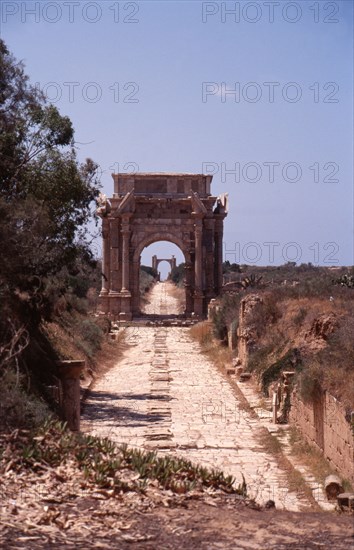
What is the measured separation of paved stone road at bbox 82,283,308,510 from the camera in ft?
37.3

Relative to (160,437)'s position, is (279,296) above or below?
above

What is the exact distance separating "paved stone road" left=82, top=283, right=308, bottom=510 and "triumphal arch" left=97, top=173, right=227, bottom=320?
1389 centimetres

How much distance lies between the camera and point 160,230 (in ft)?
131

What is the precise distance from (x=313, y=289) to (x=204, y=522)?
1657 centimetres

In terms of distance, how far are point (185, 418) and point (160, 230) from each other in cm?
2524

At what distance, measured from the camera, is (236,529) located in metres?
6.94

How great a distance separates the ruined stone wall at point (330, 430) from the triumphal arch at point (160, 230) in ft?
85.4

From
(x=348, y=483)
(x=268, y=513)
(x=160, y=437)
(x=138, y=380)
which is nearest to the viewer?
(x=268, y=513)

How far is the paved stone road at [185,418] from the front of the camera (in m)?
11.4

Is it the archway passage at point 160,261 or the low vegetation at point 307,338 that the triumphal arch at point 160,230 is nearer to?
the low vegetation at point 307,338

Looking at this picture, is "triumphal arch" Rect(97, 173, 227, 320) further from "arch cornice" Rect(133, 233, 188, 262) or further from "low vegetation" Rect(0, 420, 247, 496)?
"low vegetation" Rect(0, 420, 247, 496)

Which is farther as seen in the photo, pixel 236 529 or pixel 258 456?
pixel 258 456

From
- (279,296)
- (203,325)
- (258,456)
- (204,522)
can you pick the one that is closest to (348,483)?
(258,456)

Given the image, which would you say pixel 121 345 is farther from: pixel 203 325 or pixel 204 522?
pixel 204 522
